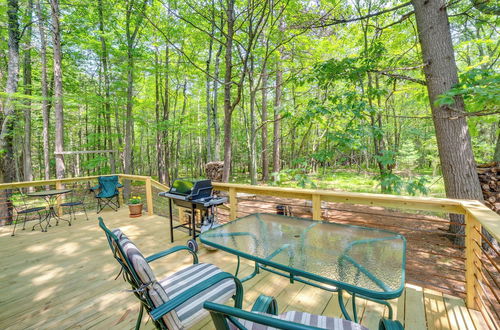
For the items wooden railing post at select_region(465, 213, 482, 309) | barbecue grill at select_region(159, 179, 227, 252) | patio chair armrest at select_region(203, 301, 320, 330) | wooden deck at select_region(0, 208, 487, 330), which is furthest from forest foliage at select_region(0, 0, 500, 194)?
patio chair armrest at select_region(203, 301, 320, 330)

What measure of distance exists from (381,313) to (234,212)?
198 cm

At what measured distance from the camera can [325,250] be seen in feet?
4.79

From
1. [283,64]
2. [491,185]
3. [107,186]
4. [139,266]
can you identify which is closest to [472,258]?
[139,266]

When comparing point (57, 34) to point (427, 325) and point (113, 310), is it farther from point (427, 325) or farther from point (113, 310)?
point (427, 325)

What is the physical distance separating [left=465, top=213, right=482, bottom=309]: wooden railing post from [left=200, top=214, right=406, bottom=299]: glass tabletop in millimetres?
724

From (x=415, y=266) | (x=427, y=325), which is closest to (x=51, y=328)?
(x=427, y=325)

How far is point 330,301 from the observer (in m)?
1.98

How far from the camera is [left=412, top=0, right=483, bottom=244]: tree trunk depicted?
115 inches

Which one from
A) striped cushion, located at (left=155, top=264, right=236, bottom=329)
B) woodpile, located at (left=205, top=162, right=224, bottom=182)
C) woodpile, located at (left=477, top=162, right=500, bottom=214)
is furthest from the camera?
woodpile, located at (left=205, top=162, right=224, bottom=182)

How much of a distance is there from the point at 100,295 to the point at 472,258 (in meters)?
3.42

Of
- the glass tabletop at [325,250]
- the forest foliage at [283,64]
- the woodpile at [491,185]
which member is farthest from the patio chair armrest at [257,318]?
the woodpile at [491,185]

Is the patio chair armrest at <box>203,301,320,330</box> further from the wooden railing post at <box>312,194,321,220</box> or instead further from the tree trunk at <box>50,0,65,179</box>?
the tree trunk at <box>50,0,65,179</box>

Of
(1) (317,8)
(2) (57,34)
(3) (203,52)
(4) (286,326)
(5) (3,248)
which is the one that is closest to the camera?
(4) (286,326)

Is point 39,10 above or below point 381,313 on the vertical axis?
above
